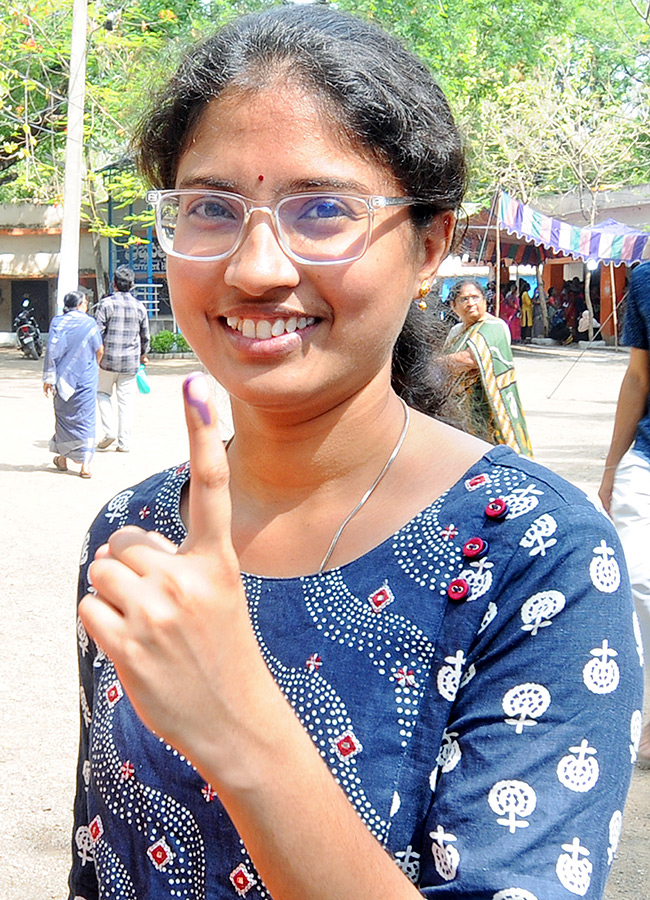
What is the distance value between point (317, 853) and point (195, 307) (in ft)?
2.33

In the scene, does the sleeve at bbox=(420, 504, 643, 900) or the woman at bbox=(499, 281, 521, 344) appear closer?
the sleeve at bbox=(420, 504, 643, 900)

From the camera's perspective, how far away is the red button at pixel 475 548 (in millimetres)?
1239

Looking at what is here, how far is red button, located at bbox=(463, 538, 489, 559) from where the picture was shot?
4.07 feet

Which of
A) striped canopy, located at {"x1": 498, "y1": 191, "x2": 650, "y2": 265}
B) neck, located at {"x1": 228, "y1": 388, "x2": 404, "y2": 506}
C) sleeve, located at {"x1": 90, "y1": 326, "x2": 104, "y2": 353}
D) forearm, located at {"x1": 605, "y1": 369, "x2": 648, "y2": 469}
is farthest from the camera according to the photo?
striped canopy, located at {"x1": 498, "y1": 191, "x2": 650, "y2": 265}

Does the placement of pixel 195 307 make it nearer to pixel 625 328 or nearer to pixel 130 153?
pixel 130 153

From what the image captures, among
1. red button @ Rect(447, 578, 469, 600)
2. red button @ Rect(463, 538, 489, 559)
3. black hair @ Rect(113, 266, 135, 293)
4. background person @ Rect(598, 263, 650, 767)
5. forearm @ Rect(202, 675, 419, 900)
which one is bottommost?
black hair @ Rect(113, 266, 135, 293)

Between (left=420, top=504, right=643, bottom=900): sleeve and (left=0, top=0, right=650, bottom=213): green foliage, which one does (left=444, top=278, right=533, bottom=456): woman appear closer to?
(left=420, top=504, right=643, bottom=900): sleeve

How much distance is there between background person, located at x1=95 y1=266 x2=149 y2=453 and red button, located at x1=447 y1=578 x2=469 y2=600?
9.79 meters

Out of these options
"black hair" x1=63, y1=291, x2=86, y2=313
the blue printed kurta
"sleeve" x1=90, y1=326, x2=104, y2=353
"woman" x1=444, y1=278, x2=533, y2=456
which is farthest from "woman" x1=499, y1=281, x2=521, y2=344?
the blue printed kurta

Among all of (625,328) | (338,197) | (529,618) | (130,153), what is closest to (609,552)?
(529,618)

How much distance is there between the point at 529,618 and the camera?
115 cm

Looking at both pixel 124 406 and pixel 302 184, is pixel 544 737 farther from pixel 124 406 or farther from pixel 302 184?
pixel 124 406

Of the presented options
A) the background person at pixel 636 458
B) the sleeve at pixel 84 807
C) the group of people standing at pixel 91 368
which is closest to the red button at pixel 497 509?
Result: the sleeve at pixel 84 807

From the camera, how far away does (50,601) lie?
20.4ft
